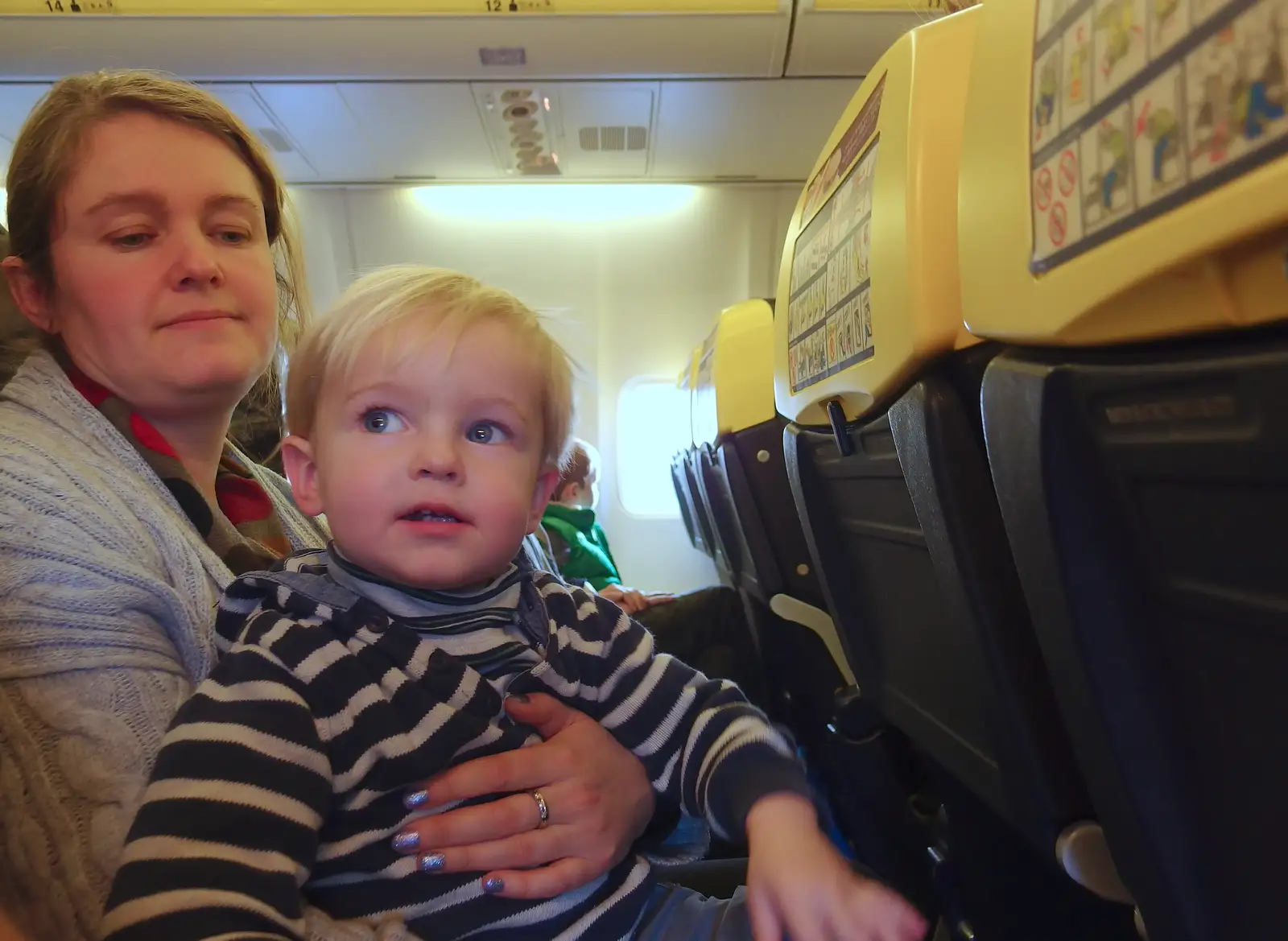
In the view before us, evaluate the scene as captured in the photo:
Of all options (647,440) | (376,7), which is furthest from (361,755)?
(647,440)

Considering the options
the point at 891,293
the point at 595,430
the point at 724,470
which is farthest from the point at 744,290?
the point at 891,293

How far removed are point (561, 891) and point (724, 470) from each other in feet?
4.67

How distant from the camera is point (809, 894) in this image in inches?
28.3

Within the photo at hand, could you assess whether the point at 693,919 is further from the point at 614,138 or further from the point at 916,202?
the point at 614,138

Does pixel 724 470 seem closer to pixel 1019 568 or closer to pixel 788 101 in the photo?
pixel 1019 568

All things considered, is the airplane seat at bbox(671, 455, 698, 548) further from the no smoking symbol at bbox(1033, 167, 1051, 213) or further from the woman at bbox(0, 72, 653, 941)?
the no smoking symbol at bbox(1033, 167, 1051, 213)

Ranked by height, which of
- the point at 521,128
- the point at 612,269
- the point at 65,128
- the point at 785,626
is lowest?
the point at 785,626

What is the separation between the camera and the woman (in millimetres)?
805

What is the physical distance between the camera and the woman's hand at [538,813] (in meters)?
0.83

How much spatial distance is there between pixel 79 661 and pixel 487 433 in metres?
0.46

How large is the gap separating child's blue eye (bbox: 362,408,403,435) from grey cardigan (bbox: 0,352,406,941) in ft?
0.91

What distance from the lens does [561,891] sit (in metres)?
0.87

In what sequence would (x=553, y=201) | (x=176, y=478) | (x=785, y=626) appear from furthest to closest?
(x=553, y=201) < (x=785, y=626) < (x=176, y=478)

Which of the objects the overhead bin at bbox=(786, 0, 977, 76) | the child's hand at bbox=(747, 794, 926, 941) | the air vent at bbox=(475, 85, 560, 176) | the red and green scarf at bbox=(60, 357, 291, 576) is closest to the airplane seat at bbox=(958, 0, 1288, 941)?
the child's hand at bbox=(747, 794, 926, 941)
